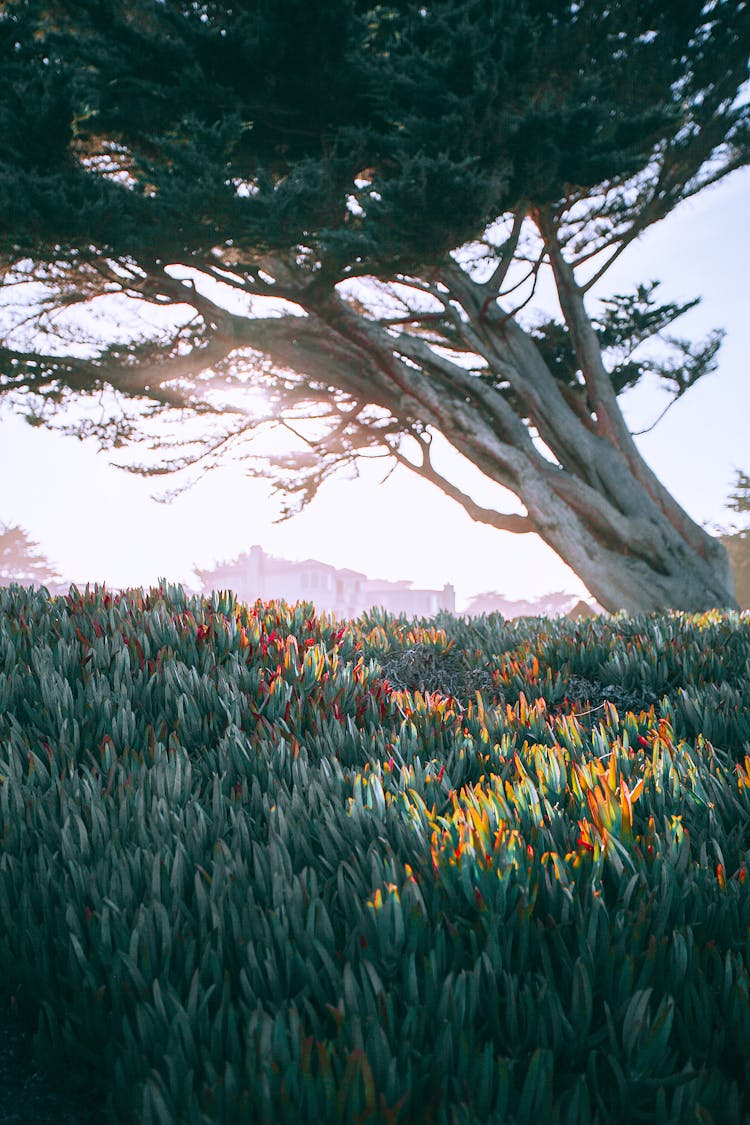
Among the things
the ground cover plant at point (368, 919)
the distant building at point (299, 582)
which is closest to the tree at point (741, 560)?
the distant building at point (299, 582)

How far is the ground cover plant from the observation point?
1539mm

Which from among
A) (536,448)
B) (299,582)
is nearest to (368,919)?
(536,448)

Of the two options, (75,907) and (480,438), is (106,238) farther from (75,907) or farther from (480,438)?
(75,907)

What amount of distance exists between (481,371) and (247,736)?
14739 millimetres

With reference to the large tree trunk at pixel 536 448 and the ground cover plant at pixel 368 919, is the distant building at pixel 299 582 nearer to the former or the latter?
the large tree trunk at pixel 536 448

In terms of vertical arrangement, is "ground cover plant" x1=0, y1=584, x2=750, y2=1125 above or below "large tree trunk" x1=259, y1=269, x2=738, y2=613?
below

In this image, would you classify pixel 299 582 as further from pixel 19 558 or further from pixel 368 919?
pixel 368 919

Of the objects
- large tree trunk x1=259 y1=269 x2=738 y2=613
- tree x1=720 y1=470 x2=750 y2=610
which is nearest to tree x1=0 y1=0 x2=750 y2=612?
large tree trunk x1=259 y1=269 x2=738 y2=613

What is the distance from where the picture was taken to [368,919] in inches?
77.0

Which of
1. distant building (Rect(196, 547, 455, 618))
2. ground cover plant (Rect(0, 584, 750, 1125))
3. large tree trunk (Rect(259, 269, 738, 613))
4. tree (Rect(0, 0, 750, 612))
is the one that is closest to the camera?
ground cover plant (Rect(0, 584, 750, 1125))

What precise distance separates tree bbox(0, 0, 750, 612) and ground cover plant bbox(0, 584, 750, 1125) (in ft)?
28.9

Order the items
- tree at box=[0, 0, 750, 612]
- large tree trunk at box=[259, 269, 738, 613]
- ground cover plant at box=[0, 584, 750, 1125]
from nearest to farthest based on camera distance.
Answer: ground cover plant at box=[0, 584, 750, 1125] < tree at box=[0, 0, 750, 612] < large tree trunk at box=[259, 269, 738, 613]

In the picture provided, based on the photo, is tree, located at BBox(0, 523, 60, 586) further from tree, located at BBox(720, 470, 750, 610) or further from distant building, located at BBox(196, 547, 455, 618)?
tree, located at BBox(720, 470, 750, 610)

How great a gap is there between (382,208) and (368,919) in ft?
32.6
